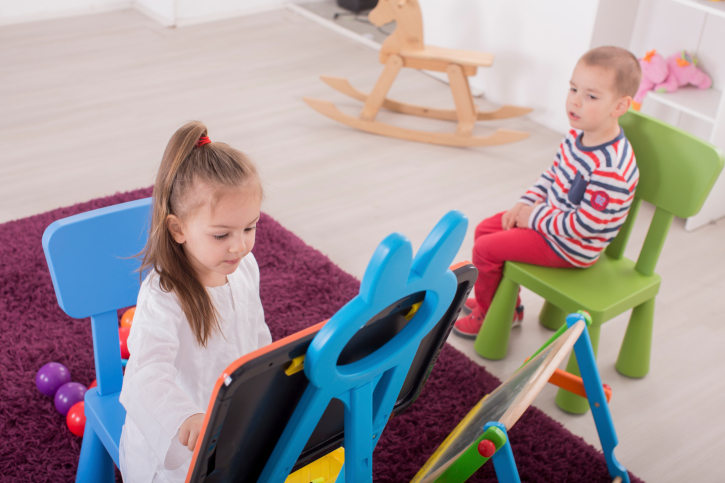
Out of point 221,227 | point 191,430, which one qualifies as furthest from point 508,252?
point 191,430

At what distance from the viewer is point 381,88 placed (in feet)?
10.3

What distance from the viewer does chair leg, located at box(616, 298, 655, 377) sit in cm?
186

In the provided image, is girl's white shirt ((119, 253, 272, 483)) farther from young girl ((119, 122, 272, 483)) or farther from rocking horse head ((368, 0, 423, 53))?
rocking horse head ((368, 0, 423, 53))

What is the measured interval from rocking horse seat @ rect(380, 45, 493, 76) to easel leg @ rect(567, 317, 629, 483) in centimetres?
184

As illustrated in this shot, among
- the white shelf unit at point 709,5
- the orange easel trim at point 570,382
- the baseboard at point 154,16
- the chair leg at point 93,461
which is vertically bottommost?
the chair leg at point 93,461

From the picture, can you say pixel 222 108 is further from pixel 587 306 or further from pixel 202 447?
pixel 202 447

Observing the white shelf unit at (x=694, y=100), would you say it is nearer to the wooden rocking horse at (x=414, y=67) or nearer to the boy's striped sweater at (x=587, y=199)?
the wooden rocking horse at (x=414, y=67)

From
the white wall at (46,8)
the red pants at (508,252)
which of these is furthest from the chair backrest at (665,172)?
the white wall at (46,8)

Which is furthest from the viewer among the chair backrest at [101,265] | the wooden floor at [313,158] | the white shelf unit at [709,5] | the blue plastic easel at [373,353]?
the white shelf unit at [709,5]

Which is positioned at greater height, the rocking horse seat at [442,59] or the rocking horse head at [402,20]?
the rocking horse head at [402,20]

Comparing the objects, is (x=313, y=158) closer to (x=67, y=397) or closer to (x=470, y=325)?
(x=470, y=325)

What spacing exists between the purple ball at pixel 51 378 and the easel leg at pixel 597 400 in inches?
46.8

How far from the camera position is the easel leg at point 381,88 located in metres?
3.11

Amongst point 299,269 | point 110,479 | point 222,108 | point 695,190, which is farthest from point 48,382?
point 222,108
